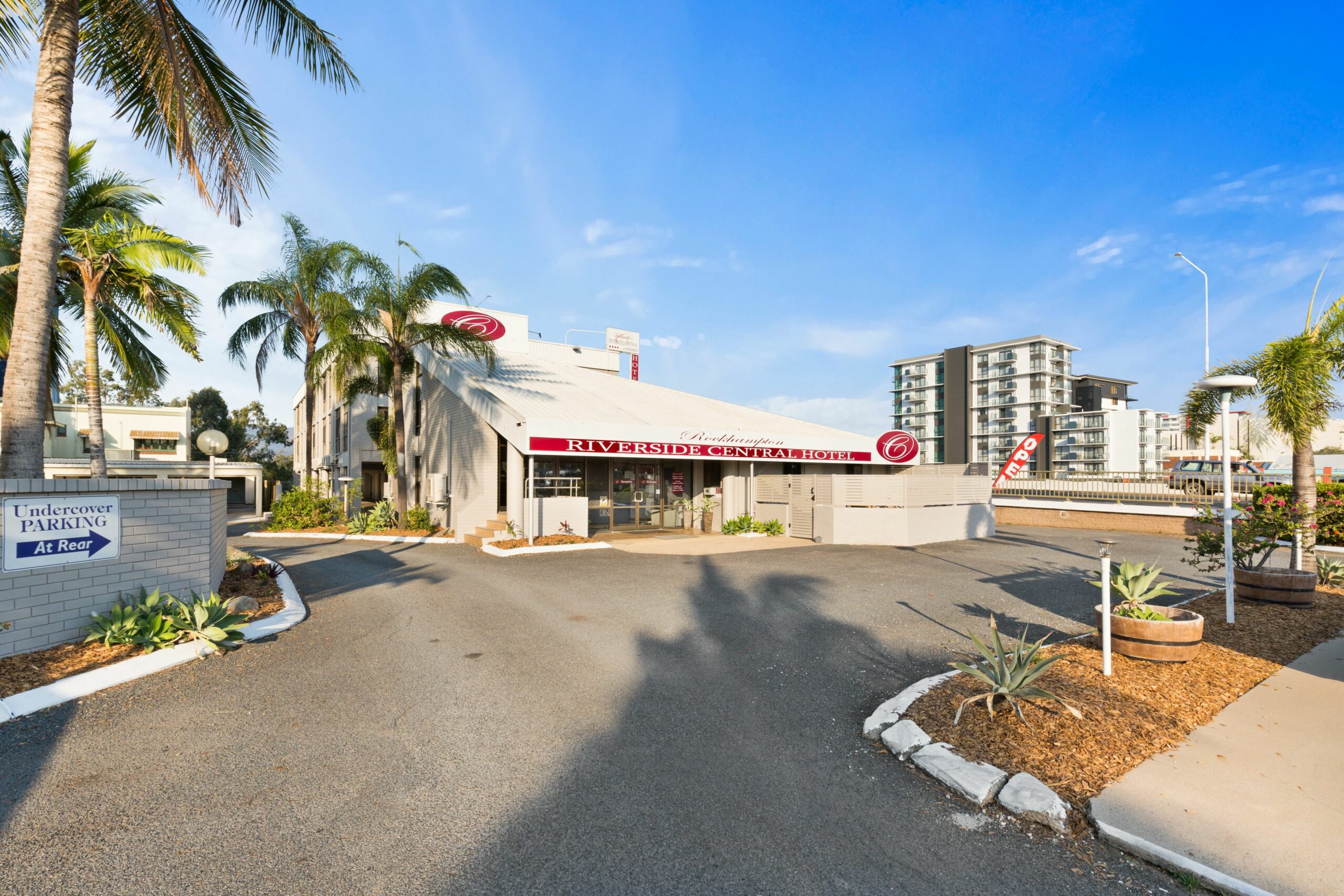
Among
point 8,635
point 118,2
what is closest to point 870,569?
point 8,635

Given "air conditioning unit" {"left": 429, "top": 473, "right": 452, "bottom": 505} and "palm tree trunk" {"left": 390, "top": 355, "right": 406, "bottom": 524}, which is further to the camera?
"air conditioning unit" {"left": 429, "top": 473, "right": 452, "bottom": 505}

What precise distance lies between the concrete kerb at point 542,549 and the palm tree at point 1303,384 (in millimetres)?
12464

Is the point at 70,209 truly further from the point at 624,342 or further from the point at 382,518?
the point at 624,342

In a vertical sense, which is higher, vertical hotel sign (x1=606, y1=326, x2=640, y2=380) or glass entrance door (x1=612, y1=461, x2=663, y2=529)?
vertical hotel sign (x1=606, y1=326, x2=640, y2=380)

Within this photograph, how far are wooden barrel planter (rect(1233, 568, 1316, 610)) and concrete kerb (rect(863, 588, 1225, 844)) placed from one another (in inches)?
232

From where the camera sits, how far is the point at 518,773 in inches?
172

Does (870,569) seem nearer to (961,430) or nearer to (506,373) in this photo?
(506,373)

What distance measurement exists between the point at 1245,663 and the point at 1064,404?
93693 mm

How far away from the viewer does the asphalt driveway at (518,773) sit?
3332 mm

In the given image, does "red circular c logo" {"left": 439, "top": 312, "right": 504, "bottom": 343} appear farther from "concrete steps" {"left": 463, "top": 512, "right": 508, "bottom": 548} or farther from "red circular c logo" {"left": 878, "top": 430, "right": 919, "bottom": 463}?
"red circular c logo" {"left": 878, "top": 430, "right": 919, "bottom": 463}

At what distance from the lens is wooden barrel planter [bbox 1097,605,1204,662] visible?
239 inches

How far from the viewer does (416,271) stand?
66.3ft

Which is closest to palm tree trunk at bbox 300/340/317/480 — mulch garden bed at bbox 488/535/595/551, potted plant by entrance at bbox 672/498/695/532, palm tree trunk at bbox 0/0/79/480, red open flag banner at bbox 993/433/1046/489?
mulch garden bed at bbox 488/535/595/551

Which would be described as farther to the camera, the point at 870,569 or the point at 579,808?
the point at 870,569
